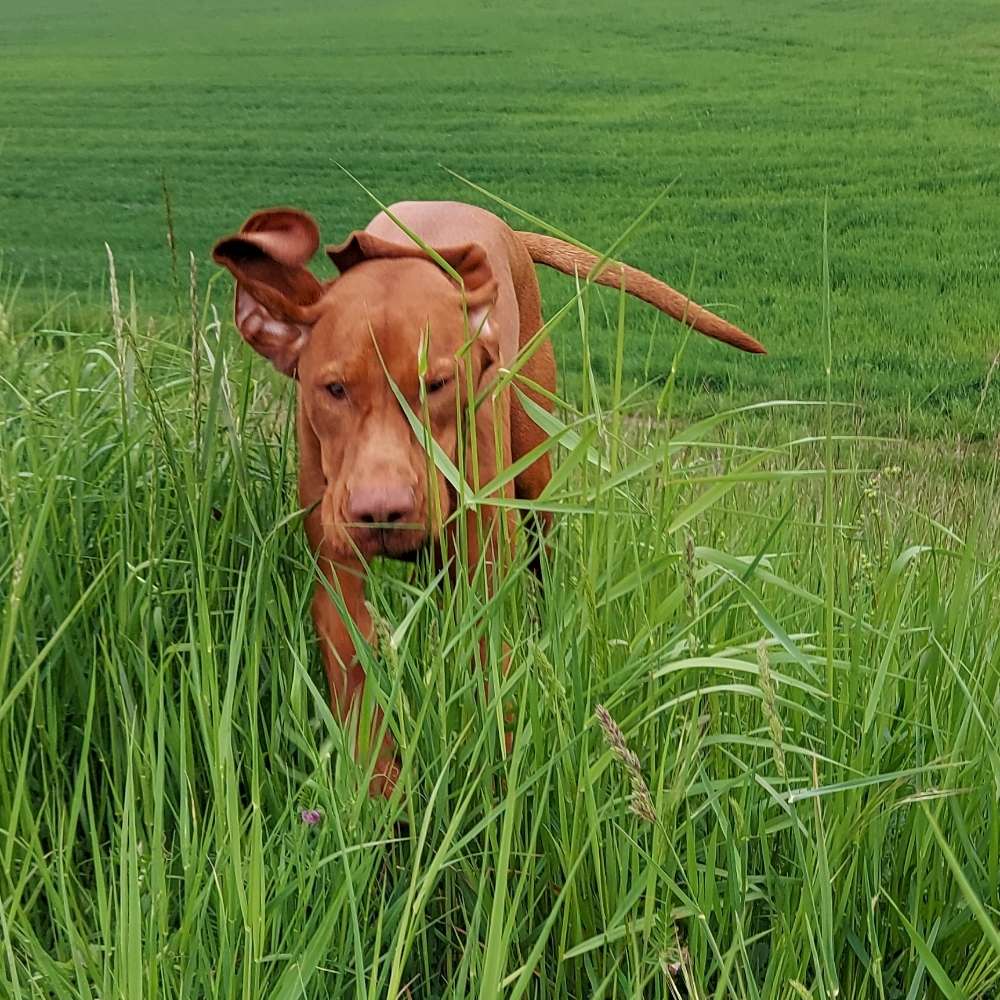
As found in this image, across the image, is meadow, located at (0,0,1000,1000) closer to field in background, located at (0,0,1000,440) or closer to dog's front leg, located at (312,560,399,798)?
dog's front leg, located at (312,560,399,798)

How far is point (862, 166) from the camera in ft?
40.3

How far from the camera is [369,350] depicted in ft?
6.95

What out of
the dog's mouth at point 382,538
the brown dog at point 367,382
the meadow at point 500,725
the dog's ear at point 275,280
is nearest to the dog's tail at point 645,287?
the meadow at point 500,725

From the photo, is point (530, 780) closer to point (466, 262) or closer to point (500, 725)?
point (500, 725)

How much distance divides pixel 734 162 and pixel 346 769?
12.4m

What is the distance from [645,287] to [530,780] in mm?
1751

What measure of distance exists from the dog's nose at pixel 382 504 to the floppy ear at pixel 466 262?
362mm

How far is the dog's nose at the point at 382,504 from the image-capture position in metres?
1.99

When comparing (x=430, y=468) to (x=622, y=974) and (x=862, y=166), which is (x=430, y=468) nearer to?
(x=622, y=974)

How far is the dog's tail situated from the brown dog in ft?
0.87

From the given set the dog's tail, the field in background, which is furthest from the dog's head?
the field in background

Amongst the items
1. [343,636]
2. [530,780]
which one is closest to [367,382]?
[343,636]

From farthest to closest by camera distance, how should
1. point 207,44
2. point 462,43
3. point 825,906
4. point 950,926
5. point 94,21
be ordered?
point 94,21
point 207,44
point 462,43
point 950,926
point 825,906

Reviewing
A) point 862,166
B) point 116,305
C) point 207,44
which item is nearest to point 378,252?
point 116,305
